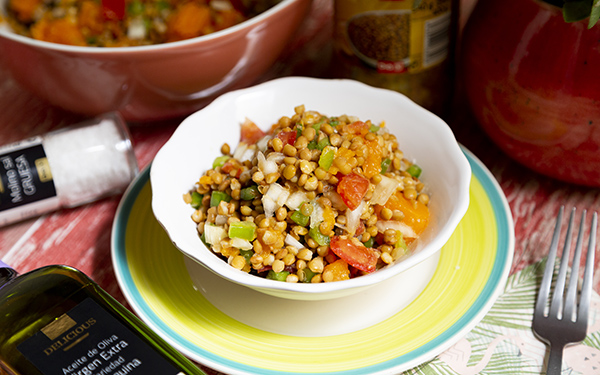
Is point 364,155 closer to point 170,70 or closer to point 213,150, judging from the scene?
point 213,150

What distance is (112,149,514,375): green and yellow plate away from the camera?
3.77ft

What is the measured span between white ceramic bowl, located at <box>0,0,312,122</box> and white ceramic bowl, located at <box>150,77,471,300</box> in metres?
0.17

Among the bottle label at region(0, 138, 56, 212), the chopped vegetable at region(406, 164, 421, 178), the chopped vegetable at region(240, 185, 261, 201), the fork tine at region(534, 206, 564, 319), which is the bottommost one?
the fork tine at region(534, 206, 564, 319)

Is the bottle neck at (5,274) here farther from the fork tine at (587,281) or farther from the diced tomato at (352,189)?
the fork tine at (587,281)

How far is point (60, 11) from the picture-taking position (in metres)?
1.86

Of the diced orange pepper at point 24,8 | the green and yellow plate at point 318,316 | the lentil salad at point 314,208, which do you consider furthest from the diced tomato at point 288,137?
the diced orange pepper at point 24,8

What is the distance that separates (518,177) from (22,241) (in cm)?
136

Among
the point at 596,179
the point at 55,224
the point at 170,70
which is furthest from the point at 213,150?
the point at 596,179

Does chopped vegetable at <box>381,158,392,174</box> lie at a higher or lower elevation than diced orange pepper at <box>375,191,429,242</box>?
higher

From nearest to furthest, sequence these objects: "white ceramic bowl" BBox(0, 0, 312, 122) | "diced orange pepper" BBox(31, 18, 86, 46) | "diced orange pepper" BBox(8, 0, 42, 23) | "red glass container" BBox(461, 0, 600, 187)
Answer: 1. "red glass container" BBox(461, 0, 600, 187)
2. "white ceramic bowl" BBox(0, 0, 312, 122)
3. "diced orange pepper" BBox(31, 18, 86, 46)
4. "diced orange pepper" BBox(8, 0, 42, 23)

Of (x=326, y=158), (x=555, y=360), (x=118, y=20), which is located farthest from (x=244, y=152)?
(x=555, y=360)

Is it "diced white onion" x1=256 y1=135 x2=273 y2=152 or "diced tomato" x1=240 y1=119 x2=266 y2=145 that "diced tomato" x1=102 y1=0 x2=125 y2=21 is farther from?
"diced white onion" x1=256 y1=135 x2=273 y2=152

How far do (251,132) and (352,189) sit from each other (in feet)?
1.34

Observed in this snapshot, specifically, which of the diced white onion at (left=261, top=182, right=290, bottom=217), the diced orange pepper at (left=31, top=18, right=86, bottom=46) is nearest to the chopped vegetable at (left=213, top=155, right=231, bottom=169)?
the diced white onion at (left=261, top=182, right=290, bottom=217)
